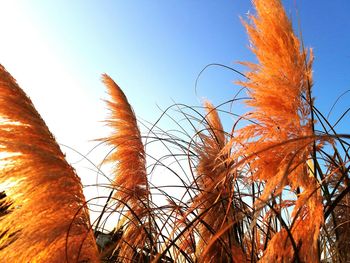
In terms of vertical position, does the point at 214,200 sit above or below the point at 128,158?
below

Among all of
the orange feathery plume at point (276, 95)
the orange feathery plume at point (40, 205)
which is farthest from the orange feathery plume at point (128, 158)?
the orange feathery plume at point (276, 95)

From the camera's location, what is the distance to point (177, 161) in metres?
3.80

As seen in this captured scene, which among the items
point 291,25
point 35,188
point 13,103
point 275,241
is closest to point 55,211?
point 35,188

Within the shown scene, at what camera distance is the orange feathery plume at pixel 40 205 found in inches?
82.6

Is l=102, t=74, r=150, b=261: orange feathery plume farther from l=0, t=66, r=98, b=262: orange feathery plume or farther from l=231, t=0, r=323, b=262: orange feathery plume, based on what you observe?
l=231, t=0, r=323, b=262: orange feathery plume

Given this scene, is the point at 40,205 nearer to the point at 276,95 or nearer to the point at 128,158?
the point at 276,95

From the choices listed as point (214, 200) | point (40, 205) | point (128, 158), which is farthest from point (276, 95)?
point (128, 158)

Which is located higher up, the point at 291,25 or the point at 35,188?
the point at 291,25

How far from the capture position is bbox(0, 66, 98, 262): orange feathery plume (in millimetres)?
2098

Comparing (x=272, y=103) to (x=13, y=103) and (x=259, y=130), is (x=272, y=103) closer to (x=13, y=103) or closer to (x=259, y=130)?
(x=259, y=130)

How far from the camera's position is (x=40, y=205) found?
2160 mm

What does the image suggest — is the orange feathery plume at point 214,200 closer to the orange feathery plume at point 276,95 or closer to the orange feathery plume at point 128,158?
the orange feathery plume at point 276,95

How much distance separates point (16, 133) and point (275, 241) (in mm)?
1538

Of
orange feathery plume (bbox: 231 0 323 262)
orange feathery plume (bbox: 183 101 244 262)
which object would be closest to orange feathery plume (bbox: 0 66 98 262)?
orange feathery plume (bbox: 183 101 244 262)
